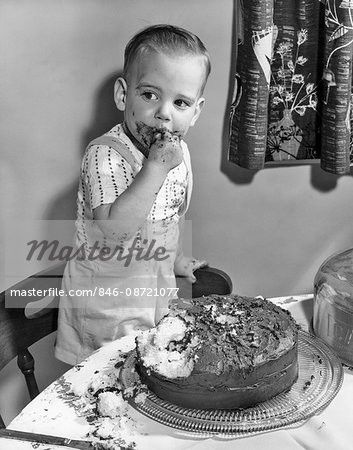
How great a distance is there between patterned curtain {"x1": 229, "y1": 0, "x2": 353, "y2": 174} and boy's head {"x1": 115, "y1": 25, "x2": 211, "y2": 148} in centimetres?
22

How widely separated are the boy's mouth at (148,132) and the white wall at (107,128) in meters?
0.23

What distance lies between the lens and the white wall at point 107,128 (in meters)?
1.39

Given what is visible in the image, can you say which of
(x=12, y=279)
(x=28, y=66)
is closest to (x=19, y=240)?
(x=12, y=279)

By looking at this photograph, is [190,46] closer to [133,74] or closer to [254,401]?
[133,74]

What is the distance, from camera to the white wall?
1.39m

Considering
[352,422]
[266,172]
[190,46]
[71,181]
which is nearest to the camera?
[352,422]

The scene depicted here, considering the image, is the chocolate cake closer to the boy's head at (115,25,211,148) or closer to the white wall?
the boy's head at (115,25,211,148)

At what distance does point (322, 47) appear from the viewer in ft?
5.02

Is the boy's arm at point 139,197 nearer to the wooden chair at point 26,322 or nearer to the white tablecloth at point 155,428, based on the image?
the wooden chair at point 26,322

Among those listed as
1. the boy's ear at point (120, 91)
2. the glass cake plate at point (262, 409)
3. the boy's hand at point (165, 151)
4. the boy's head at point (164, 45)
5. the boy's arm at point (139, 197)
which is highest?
the boy's head at point (164, 45)

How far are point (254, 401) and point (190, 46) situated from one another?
29.0 inches

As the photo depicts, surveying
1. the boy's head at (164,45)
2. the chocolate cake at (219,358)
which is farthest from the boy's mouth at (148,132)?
the chocolate cake at (219,358)

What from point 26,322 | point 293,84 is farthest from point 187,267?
point 293,84

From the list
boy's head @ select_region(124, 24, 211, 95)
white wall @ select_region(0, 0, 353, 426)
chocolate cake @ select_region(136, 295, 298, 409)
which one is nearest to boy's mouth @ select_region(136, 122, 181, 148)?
boy's head @ select_region(124, 24, 211, 95)
